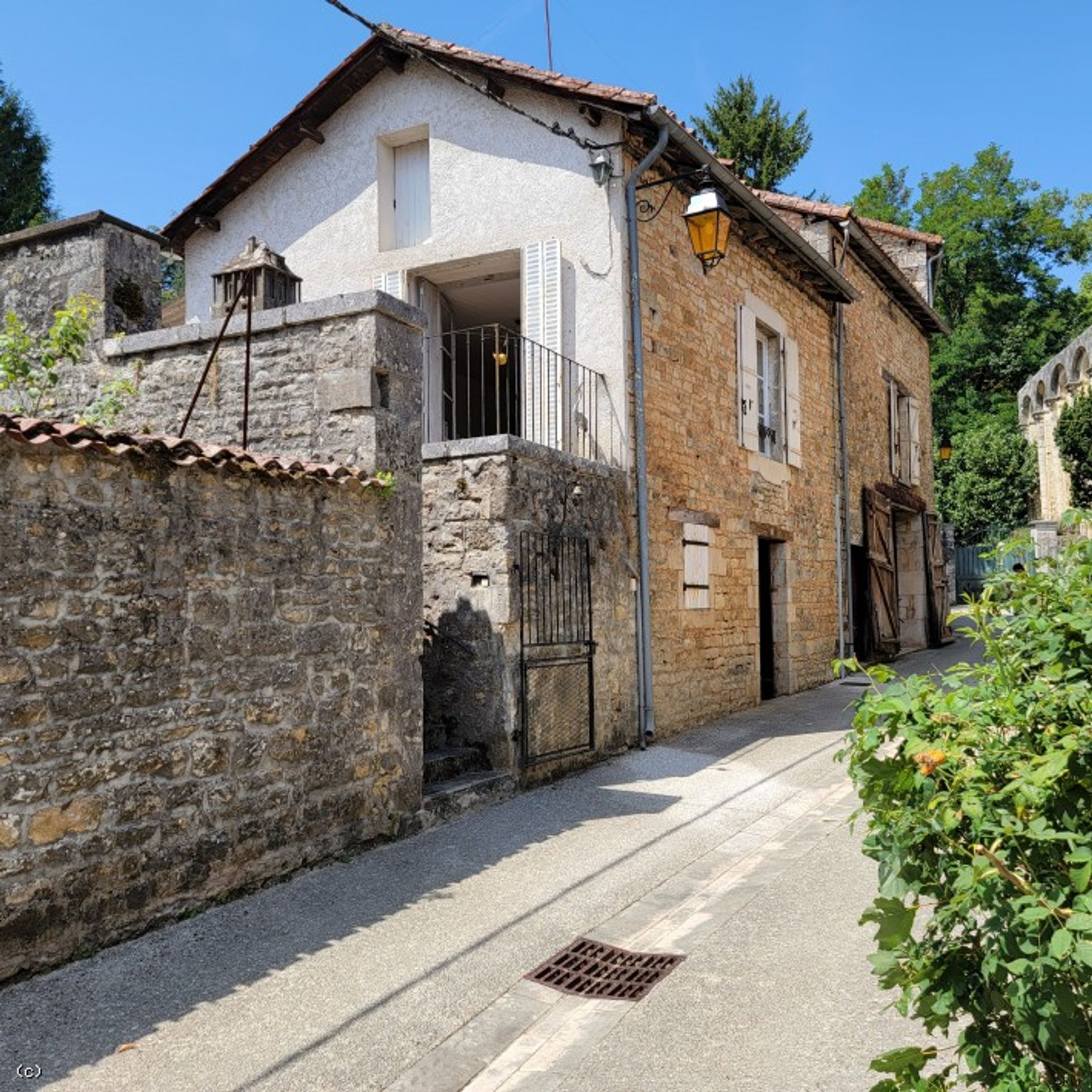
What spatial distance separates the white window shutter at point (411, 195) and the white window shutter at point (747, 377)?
3331 mm

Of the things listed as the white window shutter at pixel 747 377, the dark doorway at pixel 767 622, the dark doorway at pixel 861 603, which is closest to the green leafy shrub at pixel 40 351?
the white window shutter at pixel 747 377

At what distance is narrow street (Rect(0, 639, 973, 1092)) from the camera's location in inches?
118

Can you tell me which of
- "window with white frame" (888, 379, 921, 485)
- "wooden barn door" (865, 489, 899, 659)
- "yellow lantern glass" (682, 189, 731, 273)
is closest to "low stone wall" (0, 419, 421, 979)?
"yellow lantern glass" (682, 189, 731, 273)

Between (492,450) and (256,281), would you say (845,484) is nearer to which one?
(492,450)

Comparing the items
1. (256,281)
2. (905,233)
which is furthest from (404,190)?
(905,233)

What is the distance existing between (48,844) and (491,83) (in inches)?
287

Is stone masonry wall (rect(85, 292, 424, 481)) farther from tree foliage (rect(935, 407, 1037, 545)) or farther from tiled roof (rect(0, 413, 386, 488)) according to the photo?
Answer: tree foliage (rect(935, 407, 1037, 545))

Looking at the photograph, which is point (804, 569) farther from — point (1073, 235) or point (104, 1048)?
point (1073, 235)

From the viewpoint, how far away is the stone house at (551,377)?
689cm

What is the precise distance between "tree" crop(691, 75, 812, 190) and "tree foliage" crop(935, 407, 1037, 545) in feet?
28.1

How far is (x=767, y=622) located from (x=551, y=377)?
4881 millimetres

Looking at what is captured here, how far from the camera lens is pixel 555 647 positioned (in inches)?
289

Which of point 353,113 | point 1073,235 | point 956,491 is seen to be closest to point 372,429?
point 353,113

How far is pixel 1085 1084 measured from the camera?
172 centimetres
